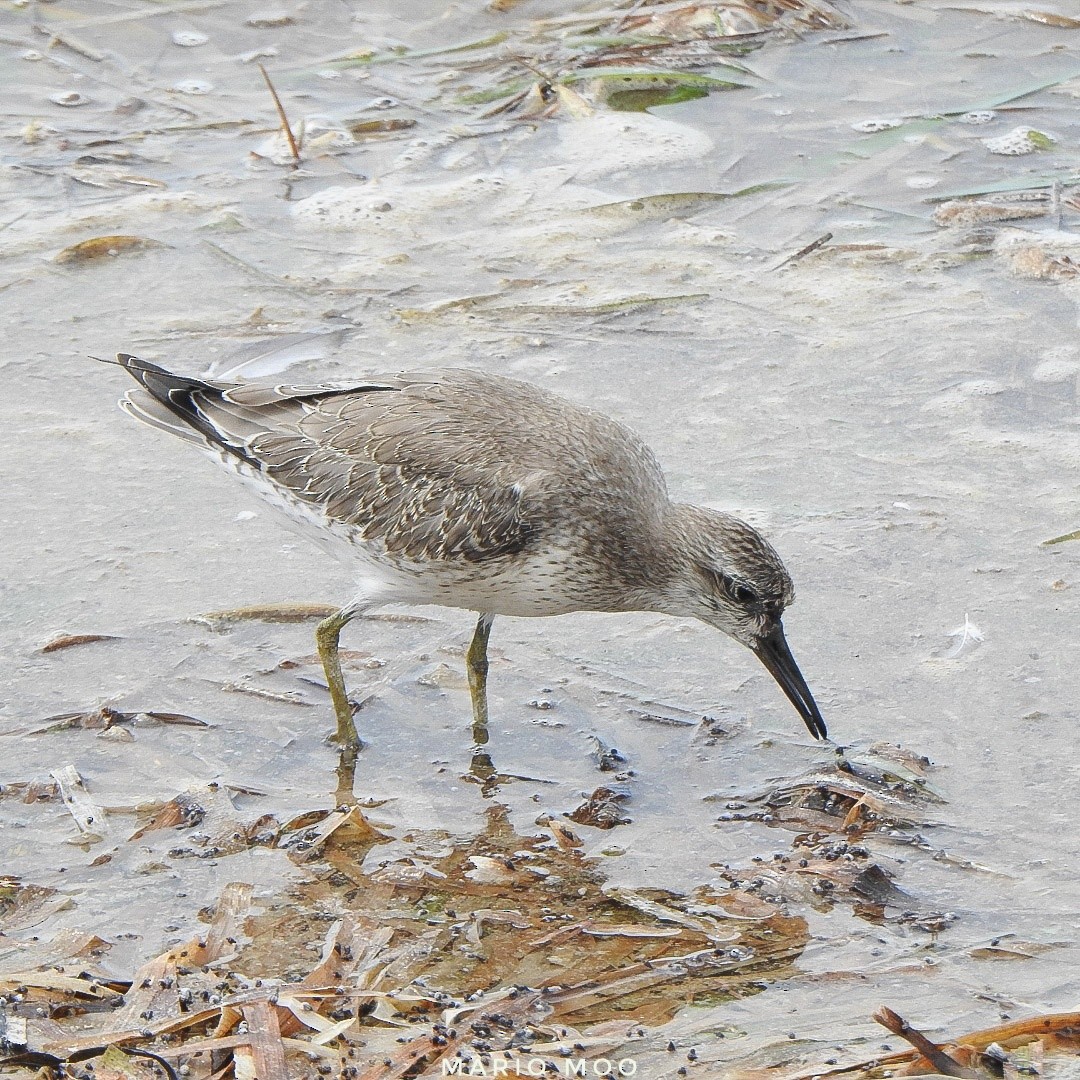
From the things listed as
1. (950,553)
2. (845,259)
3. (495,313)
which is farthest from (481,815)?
(845,259)

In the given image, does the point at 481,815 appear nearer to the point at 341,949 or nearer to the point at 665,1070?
the point at 341,949

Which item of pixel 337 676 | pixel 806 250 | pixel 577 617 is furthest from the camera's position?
pixel 806 250

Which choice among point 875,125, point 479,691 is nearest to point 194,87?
point 875,125

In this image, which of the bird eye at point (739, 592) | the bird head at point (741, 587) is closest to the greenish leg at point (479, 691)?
the bird head at point (741, 587)

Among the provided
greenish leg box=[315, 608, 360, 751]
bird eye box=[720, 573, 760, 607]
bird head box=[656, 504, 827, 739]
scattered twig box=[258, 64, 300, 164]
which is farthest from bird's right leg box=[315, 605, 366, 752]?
scattered twig box=[258, 64, 300, 164]

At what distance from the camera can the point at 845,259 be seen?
7.82 m

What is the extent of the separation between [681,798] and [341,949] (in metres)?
1.27

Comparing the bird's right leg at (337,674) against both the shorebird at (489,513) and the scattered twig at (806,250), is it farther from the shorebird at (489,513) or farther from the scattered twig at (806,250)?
the scattered twig at (806,250)

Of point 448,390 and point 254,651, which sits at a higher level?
point 448,390

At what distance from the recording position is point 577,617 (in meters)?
6.05

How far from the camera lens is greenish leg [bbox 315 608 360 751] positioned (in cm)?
539

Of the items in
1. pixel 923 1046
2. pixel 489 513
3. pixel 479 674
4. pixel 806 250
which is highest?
pixel 489 513

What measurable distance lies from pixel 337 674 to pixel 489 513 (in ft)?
2.55

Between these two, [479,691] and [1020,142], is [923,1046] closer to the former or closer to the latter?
[479,691]
